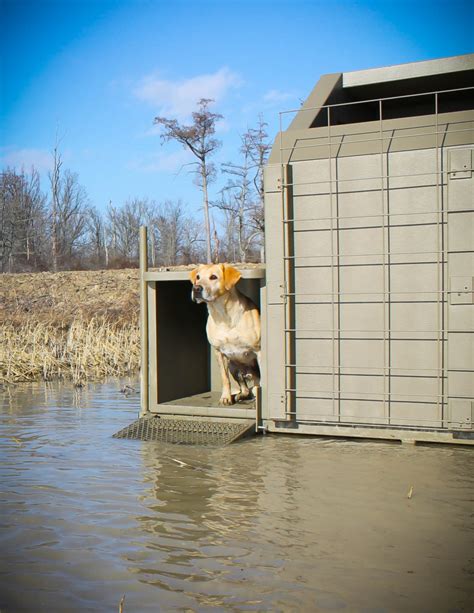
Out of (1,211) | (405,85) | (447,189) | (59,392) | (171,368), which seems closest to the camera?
(447,189)

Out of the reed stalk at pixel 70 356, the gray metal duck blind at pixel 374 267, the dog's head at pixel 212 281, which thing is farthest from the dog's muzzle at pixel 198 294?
the reed stalk at pixel 70 356

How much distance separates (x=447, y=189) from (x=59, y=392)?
613 centimetres

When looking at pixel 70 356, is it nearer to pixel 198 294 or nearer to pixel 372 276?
pixel 198 294

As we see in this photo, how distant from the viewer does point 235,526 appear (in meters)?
4.20

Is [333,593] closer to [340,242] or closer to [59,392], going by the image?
[340,242]

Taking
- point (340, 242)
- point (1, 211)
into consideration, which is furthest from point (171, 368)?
point (1, 211)

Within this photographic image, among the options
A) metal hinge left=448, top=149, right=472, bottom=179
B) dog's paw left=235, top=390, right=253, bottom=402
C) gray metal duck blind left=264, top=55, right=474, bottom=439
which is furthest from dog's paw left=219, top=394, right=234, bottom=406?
metal hinge left=448, top=149, right=472, bottom=179

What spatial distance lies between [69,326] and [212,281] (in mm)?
10512

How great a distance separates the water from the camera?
3.23 metres

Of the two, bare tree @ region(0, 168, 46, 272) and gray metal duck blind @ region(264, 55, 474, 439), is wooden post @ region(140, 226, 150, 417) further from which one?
bare tree @ region(0, 168, 46, 272)

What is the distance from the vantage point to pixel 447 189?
6.06 m

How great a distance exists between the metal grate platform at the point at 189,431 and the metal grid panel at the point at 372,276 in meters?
0.54

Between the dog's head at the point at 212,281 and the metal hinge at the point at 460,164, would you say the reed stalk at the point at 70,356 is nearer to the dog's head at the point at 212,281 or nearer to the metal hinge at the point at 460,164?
the dog's head at the point at 212,281

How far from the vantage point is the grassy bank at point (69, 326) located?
11305mm
